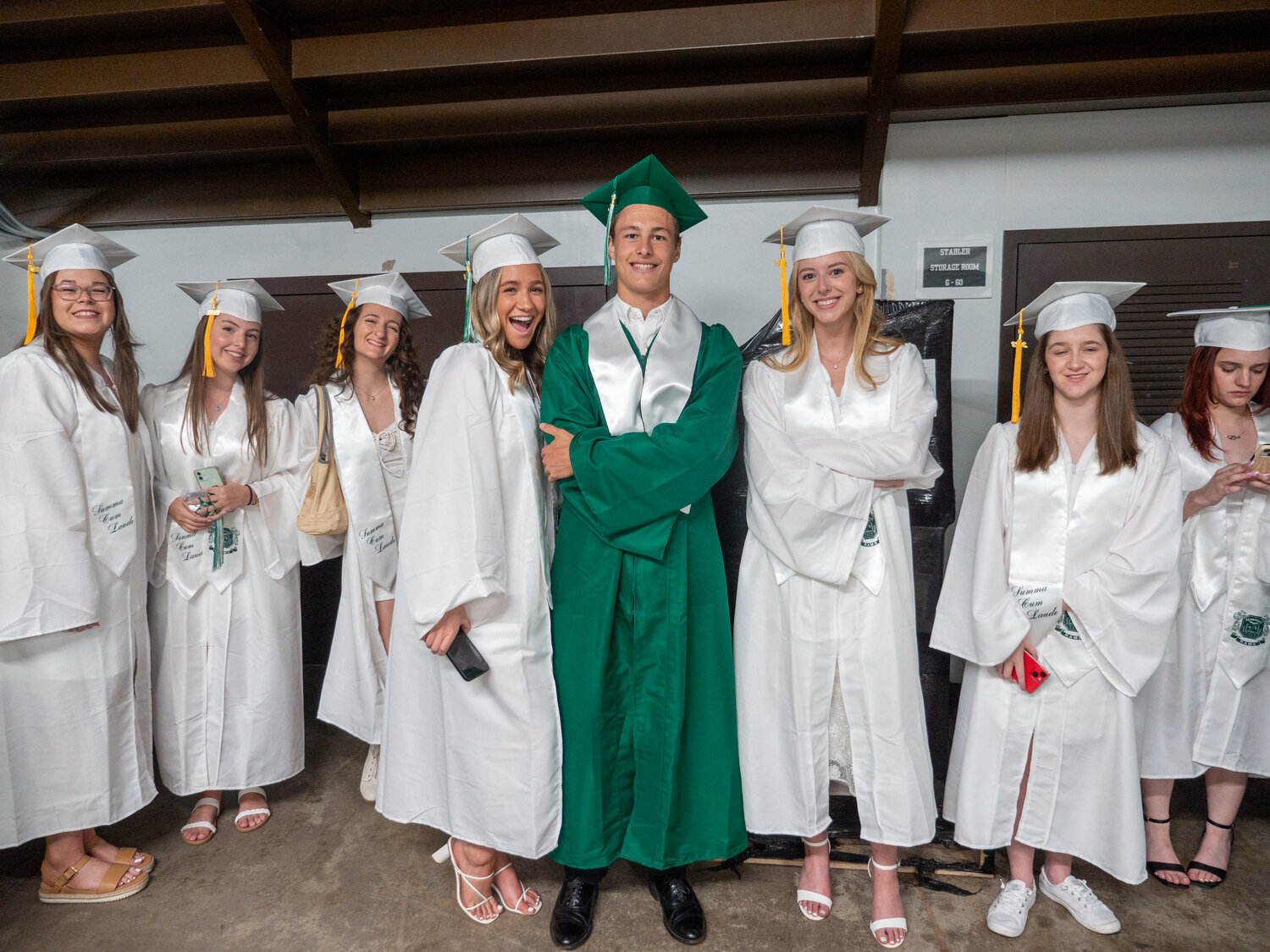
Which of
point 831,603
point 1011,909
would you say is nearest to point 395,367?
point 831,603

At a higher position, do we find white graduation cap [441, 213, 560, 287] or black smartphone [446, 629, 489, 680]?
white graduation cap [441, 213, 560, 287]

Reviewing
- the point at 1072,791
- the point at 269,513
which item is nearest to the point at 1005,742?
the point at 1072,791

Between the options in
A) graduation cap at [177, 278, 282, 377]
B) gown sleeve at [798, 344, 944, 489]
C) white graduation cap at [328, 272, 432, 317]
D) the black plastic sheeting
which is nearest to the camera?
gown sleeve at [798, 344, 944, 489]

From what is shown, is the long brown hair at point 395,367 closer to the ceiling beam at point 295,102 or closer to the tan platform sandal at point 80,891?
the ceiling beam at point 295,102

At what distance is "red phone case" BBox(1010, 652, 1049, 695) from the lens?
2.12 meters

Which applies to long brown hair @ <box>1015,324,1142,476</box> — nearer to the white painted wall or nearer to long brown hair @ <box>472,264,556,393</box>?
the white painted wall

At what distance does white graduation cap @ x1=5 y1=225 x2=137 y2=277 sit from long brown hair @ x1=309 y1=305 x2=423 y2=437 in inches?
27.0

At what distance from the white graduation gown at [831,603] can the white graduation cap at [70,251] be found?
2221 millimetres

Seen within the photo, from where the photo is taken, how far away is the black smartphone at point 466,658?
6.55 ft

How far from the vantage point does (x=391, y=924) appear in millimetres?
2215

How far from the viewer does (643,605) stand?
6.83ft

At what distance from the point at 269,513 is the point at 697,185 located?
231 centimetres

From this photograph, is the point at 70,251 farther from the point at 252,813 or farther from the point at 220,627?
the point at 252,813

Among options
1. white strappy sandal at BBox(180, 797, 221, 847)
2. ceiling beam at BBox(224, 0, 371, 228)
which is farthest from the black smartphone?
ceiling beam at BBox(224, 0, 371, 228)
